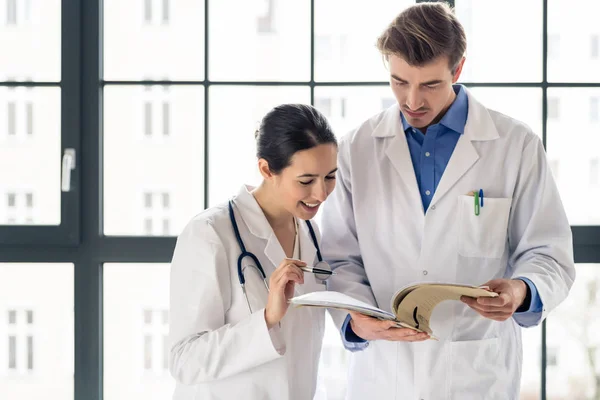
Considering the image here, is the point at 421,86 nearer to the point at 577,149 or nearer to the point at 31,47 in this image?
the point at 577,149

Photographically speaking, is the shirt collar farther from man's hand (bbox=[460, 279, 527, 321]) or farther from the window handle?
the window handle

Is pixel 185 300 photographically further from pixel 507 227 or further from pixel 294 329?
pixel 507 227

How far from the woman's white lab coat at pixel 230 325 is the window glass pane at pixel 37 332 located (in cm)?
95

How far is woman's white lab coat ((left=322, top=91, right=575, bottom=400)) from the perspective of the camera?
1.64 meters

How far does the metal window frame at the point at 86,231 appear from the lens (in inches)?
85.2

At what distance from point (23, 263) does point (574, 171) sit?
199cm

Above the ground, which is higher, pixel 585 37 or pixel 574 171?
pixel 585 37

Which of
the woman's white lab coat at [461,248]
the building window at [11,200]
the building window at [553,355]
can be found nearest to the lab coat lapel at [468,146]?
the woman's white lab coat at [461,248]

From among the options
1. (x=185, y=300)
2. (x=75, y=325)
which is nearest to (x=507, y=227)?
(x=185, y=300)

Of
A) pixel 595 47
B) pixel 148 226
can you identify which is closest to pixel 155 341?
pixel 148 226

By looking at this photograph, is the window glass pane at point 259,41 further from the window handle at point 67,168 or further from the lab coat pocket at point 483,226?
the lab coat pocket at point 483,226

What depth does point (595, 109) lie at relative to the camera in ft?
7.48

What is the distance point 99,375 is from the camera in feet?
7.27

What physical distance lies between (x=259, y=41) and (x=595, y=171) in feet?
4.24
